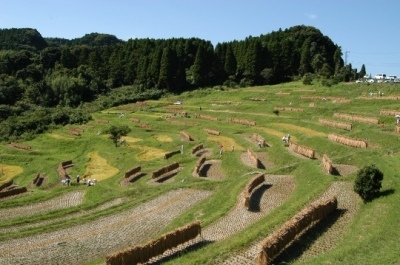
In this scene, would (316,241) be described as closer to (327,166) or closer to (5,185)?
(327,166)

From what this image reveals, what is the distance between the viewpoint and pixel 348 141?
46281 millimetres

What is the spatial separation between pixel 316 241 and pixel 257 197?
1080cm

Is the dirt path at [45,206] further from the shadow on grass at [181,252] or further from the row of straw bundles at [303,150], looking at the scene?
the row of straw bundles at [303,150]

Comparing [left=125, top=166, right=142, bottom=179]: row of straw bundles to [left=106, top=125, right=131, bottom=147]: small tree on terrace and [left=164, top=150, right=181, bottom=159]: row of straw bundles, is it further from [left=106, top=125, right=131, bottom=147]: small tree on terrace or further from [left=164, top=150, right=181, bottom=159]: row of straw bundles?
[left=106, top=125, right=131, bottom=147]: small tree on terrace

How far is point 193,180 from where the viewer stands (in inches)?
1623

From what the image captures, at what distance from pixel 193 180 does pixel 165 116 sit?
4921 centimetres

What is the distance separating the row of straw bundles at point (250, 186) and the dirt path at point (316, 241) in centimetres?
601

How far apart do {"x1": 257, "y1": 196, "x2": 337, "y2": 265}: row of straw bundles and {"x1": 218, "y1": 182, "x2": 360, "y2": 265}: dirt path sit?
35 centimetres

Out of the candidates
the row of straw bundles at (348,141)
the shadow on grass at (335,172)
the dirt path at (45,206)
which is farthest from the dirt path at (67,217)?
the row of straw bundles at (348,141)

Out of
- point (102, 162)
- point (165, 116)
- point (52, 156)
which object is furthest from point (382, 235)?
point (165, 116)

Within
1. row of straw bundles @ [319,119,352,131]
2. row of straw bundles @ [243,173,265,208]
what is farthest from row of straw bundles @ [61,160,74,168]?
row of straw bundles @ [243,173,265,208]

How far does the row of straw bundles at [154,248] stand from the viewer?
21.4 meters

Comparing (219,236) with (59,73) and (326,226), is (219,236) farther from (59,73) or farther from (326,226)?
(59,73)

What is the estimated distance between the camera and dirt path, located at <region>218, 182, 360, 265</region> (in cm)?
2084
